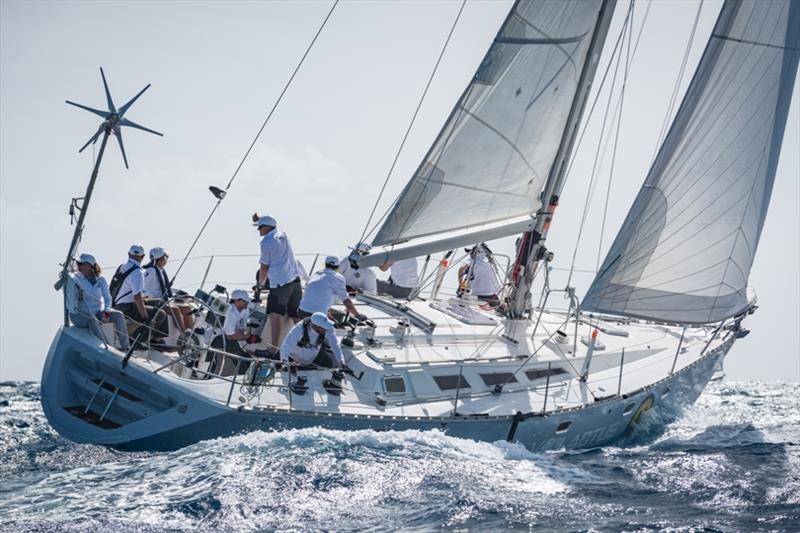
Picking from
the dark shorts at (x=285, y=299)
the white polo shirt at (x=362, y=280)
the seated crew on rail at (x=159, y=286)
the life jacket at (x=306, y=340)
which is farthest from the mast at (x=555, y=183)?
the seated crew on rail at (x=159, y=286)

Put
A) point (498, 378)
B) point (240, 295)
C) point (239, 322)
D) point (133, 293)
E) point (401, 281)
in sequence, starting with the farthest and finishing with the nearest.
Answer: point (401, 281)
point (498, 378)
point (133, 293)
point (239, 322)
point (240, 295)

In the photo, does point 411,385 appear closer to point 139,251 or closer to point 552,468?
point 552,468

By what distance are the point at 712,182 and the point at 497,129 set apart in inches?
117

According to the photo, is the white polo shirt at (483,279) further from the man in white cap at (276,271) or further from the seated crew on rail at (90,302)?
the seated crew on rail at (90,302)

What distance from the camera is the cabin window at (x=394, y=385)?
10297mm

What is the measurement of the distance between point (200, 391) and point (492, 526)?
322cm

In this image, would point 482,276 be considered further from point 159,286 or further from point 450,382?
point 159,286

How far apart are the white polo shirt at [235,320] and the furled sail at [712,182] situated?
4.58 m

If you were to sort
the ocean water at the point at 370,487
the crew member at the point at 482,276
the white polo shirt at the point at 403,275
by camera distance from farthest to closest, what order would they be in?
1. the white polo shirt at the point at 403,275
2. the crew member at the point at 482,276
3. the ocean water at the point at 370,487

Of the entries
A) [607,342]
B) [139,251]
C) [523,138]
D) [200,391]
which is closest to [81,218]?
[139,251]

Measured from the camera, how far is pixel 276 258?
35.8 feet

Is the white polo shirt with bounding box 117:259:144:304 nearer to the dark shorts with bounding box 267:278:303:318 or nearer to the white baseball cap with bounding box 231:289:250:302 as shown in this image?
the white baseball cap with bounding box 231:289:250:302

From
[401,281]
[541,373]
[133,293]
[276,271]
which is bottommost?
[541,373]

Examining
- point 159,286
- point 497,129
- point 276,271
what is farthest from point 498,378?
point 159,286
